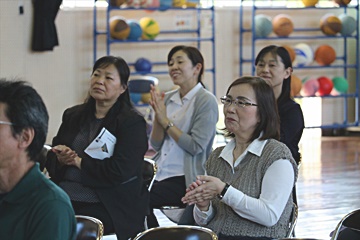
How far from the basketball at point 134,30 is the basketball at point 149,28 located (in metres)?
0.14

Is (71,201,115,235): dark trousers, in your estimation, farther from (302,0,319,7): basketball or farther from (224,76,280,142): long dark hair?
(302,0,319,7): basketball

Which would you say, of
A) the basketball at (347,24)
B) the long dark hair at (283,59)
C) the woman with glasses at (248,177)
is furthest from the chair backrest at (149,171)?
the basketball at (347,24)

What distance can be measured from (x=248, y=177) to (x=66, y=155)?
45.5 inches

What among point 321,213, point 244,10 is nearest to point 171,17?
point 244,10

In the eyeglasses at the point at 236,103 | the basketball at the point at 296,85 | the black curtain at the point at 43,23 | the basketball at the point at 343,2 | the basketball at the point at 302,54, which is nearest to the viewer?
the eyeglasses at the point at 236,103

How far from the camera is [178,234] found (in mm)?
2893

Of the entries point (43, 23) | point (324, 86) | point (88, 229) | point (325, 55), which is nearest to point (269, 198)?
point (88, 229)

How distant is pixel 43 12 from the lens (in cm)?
888

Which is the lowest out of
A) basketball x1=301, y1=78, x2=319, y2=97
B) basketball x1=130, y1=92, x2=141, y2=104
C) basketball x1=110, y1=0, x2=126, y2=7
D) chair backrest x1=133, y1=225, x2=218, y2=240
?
chair backrest x1=133, y1=225, x2=218, y2=240

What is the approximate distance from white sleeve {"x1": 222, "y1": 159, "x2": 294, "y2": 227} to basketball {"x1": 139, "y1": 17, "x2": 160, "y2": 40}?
710 centimetres

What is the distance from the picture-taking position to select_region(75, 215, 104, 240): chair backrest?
9.43ft

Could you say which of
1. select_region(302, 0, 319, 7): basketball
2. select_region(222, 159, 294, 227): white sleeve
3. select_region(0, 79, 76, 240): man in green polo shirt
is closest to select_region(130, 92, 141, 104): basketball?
select_region(302, 0, 319, 7): basketball

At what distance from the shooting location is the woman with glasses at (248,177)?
3.11 m

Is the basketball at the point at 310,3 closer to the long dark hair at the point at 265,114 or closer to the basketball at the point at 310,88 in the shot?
the basketball at the point at 310,88
